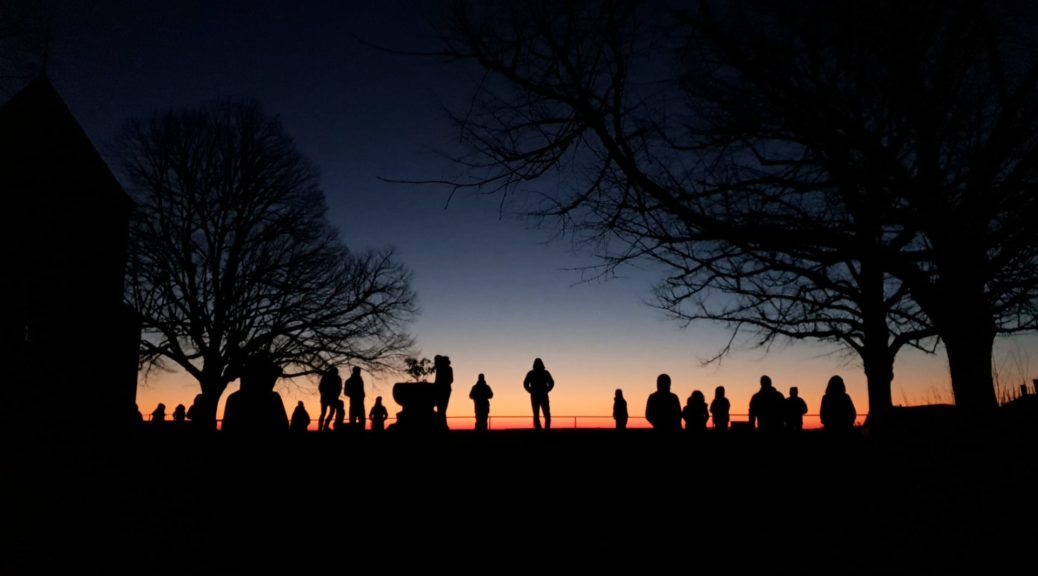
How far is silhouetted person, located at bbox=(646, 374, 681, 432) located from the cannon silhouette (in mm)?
3539

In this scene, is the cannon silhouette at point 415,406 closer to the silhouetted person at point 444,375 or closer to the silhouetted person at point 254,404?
the silhouetted person at point 254,404

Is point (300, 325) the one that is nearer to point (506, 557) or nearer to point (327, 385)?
point (327, 385)

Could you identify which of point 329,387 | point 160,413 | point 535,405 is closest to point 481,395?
point 535,405

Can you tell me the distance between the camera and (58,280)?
77.4ft

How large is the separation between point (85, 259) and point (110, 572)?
25.0m

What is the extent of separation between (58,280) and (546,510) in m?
25.4

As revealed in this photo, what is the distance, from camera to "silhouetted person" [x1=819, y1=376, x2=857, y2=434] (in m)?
9.80

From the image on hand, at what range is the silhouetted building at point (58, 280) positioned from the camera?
21.9 metres

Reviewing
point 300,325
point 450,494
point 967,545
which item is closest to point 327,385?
point 300,325

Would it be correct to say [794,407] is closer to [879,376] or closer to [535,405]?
[879,376]

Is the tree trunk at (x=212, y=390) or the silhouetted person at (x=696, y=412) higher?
the tree trunk at (x=212, y=390)

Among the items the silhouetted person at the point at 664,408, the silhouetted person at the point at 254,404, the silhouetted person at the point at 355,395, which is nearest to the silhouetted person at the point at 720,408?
the silhouetted person at the point at 664,408

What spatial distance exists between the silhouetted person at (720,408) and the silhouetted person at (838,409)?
517 centimetres

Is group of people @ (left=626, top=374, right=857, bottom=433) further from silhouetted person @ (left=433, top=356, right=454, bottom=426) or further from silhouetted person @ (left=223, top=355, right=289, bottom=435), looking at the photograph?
silhouetted person @ (left=223, top=355, right=289, bottom=435)
